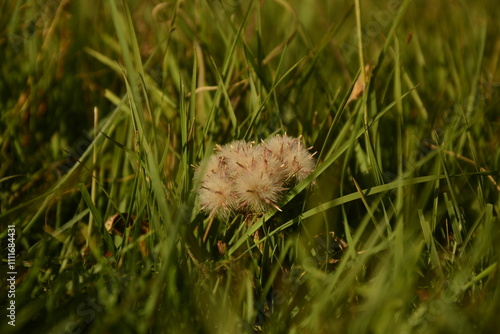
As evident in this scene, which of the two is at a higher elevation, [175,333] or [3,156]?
[3,156]

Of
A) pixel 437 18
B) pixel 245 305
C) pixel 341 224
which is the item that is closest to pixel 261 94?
pixel 341 224

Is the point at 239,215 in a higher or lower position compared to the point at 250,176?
lower

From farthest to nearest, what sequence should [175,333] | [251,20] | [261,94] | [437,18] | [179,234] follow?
1. [437,18]
2. [251,20]
3. [261,94]
4. [179,234]
5. [175,333]

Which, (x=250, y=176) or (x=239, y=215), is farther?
(x=239, y=215)

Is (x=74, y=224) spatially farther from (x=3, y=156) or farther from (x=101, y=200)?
(x=3, y=156)

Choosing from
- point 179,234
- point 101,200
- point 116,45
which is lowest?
point 101,200

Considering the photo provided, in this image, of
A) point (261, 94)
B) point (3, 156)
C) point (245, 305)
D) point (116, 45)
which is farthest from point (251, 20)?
point (245, 305)

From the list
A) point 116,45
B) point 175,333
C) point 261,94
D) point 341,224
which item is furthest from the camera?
point 116,45

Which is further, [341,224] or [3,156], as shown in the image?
[3,156]
